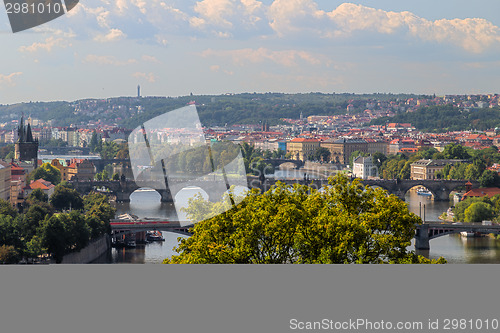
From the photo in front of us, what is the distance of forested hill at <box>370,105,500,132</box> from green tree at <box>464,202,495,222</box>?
30533mm

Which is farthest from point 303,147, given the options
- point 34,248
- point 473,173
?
point 34,248

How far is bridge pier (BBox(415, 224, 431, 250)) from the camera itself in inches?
481

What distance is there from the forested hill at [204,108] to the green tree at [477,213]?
489 cm

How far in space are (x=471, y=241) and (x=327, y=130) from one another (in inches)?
1534

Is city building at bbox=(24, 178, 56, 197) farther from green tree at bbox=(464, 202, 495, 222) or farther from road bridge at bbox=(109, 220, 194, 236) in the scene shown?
green tree at bbox=(464, 202, 495, 222)

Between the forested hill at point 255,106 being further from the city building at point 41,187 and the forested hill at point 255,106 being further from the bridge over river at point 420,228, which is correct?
the city building at point 41,187

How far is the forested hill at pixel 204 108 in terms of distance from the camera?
18672 mm

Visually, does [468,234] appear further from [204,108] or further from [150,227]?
[204,108]

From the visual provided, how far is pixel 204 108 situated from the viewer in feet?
83.3

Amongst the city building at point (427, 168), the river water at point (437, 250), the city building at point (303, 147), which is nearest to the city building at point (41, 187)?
the river water at point (437, 250)

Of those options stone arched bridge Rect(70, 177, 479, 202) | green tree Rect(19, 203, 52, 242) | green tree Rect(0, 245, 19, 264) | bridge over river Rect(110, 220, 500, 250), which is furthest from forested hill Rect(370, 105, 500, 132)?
green tree Rect(0, 245, 19, 264)
